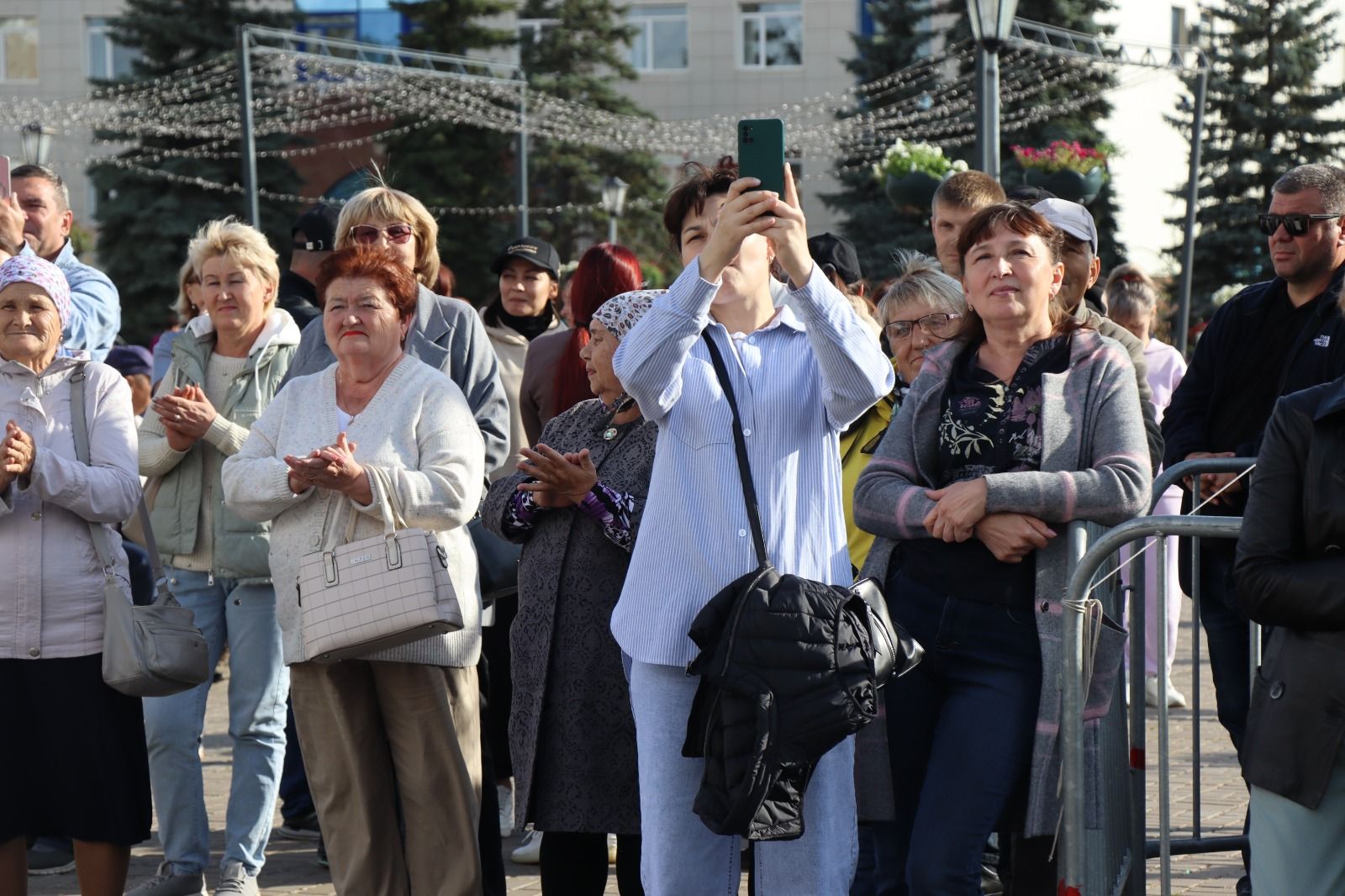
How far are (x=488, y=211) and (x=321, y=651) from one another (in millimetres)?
35413

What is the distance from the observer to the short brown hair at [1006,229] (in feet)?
15.0

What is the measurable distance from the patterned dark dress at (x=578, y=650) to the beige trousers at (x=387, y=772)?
0.31m

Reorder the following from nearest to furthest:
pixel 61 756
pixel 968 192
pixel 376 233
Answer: pixel 61 756 < pixel 968 192 < pixel 376 233

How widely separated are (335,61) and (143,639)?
20972 mm

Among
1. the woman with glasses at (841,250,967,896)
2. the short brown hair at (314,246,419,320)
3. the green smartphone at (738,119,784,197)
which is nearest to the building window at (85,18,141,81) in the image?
the short brown hair at (314,246,419,320)

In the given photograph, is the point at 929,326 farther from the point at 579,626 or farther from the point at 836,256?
the point at 579,626

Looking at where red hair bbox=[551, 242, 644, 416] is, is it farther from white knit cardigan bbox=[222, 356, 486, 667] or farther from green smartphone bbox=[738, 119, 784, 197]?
green smartphone bbox=[738, 119, 784, 197]

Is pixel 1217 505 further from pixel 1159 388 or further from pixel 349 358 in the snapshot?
pixel 1159 388

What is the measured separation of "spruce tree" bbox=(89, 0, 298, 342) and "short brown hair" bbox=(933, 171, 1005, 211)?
34.1 m

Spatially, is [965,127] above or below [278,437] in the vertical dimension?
above

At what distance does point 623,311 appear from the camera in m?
5.16

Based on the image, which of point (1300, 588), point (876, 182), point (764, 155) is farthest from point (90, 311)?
point (876, 182)

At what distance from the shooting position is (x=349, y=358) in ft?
18.1

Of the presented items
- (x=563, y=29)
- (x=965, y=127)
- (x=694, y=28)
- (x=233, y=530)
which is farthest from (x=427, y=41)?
(x=233, y=530)
